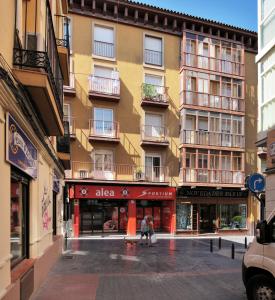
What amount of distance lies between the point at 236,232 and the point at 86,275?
20.6m

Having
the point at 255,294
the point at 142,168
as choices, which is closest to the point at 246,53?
the point at 142,168

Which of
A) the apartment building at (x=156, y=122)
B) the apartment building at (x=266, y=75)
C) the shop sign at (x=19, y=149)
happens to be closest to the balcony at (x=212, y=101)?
the apartment building at (x=156, y=122)

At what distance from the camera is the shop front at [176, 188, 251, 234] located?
28031 mm

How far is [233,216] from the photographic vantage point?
97.1 feet

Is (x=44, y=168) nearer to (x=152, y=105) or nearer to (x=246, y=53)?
(x=152, y=105)

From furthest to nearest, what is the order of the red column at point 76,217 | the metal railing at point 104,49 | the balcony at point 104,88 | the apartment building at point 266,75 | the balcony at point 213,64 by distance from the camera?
the balcony at point 213,64
the metal railing at point 104,49
the balcony at point 104,88
the red column at point 76,217
the apartment building at point 266,75

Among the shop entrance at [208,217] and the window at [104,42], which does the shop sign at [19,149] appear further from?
the shop entrance at [208,217]

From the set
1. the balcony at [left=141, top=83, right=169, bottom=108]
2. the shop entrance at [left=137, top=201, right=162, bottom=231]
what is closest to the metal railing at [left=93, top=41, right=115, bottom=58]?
the balcony at [left=141, top=83, right=169, bottom=108]

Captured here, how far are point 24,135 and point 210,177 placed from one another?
22.1m

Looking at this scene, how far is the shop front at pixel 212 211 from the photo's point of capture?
28031 mm

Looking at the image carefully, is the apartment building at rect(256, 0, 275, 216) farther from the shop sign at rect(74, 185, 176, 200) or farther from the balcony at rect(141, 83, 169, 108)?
the shop sign at rect(74, 185, 176, 200)

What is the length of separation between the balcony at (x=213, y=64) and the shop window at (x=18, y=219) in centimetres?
2175

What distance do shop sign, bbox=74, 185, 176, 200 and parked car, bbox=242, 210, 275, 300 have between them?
63.3 ft

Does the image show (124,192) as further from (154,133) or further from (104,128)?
(154,133)
